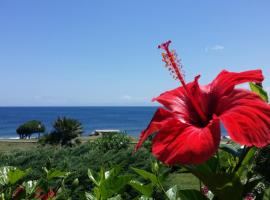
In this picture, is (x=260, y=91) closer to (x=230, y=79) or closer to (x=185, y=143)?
(x=230, y=79)

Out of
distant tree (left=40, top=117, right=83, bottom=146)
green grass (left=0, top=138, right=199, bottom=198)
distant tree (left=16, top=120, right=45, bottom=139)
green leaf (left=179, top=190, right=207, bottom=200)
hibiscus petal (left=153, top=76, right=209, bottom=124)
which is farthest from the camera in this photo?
distant tree (left=16, top=120, right=45, bottom=139)

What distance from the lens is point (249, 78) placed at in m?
0.87

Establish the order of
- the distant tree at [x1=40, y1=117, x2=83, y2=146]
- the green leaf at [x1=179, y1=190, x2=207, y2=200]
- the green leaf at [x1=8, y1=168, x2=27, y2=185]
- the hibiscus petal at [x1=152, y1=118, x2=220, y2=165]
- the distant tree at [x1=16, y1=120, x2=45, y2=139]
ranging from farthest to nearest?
the distant tree at [x1=16, y1=120, x2=45, y2=139] < the distant tree at [x1=40, y1=117, x2=83, y2=146] < the green leaf at [x1=8, y1=168, x2=27, y2=185] < the green leaf at [x1=179, y1=190, x2=207, y2=200] < the hibiscus petal at [x1=152, y1=118, x2=220, y2=165]

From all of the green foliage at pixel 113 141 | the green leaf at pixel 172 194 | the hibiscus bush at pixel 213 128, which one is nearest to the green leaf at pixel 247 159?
the hibiscus bush at pixel 213 128

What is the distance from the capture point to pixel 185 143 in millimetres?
705

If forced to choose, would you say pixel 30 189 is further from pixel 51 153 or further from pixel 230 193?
pixel 51 153

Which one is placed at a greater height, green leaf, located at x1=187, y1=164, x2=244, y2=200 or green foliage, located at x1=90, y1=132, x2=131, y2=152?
green leaf, located at x1=187, y1=164, x2=244, y2=200

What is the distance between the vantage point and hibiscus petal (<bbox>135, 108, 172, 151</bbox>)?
82 cm

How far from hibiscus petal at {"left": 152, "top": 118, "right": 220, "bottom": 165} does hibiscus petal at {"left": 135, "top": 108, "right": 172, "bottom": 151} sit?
42 millimetres

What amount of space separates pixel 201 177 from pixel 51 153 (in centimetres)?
549

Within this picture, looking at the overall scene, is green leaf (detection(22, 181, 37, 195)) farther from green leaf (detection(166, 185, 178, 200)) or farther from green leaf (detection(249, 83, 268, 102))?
green leaf (detection(249, 83, 268, 102))

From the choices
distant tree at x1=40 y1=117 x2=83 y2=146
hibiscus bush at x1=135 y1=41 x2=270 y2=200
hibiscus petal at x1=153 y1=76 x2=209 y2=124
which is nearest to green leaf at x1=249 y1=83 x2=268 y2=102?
hibiscus bush at x1=135 y1=41 x2=270 y2=200

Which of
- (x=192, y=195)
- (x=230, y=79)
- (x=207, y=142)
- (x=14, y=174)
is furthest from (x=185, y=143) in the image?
(x=14, y=174)

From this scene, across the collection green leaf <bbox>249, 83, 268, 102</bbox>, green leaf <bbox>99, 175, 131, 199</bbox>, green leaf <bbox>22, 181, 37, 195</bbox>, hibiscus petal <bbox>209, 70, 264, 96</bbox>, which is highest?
hibiscus petal <bbox>209, 70, 264, 96</bbox>
